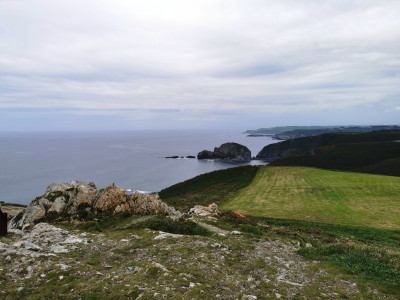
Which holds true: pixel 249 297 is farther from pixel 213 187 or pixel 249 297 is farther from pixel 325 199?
pixel 213 187

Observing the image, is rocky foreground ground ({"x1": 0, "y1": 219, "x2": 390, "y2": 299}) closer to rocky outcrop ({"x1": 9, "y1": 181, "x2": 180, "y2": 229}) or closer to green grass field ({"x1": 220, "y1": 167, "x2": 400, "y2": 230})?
rocky outcrop ({"x1": 9, "y1": 181, "x2": 180, "y2": 229})

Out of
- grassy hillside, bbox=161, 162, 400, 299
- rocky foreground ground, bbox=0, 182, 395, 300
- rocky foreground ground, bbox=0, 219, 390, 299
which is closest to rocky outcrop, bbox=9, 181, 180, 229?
rocky foreground ground, bbox=0, 182, 395, 300

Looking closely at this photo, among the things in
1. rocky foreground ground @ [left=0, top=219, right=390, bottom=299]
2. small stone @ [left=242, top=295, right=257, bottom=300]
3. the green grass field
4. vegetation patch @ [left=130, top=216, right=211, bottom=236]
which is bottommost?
the green grass field

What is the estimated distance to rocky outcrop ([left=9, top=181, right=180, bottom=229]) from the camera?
1209 inches

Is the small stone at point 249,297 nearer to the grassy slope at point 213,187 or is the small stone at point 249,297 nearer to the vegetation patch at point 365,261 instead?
the vegetation patch at point 365,261

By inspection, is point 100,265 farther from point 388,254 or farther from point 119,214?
point 388,254

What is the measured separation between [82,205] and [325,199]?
4437cm

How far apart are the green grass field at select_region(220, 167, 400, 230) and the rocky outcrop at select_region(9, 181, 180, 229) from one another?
72.3 feet

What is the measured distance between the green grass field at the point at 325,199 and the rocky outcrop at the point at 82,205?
22031 mm

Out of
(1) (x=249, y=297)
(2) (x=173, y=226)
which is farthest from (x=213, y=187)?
(1) (x=249, y=297)

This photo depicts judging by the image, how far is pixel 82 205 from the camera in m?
32.2

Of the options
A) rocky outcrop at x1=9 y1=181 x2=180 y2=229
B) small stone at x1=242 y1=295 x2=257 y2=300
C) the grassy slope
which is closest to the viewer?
small stone at x1=242 y1=295 x2=257 y2=300

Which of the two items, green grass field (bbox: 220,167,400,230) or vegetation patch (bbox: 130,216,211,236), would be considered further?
green grass field (bbox: 220,167,400,230)

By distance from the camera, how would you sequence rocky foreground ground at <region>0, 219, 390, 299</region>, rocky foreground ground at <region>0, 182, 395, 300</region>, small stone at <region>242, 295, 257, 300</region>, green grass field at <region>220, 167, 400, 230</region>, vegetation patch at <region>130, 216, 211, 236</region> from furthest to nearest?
green grass field at <region>220, 167, 400, 230</region> → vegetation patch at <region>130, 216, 211, 236</region> → rocky foreground ground at <region>0, 182, 395, 300</region> → rocky foreground ground at <region>0, 219, 390, 299</region> → small stone at <region>242, 295, 257, 300</region>
